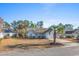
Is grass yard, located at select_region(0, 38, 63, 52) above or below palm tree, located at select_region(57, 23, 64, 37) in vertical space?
below

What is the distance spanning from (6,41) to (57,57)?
586 millimetres

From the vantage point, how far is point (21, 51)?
24766mm

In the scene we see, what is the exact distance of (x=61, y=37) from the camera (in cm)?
2477

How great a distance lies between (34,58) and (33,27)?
0.34m

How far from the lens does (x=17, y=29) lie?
24.8 metres

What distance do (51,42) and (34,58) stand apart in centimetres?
26

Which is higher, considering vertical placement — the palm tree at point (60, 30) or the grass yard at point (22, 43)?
the palm tree at point (60, 30)

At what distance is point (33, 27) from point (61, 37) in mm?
326

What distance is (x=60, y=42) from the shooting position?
2480 centimetres

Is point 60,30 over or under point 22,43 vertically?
over

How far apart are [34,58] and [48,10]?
1.80 ft

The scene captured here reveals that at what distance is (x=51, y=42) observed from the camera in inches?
976

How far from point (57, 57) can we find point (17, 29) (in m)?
0.53

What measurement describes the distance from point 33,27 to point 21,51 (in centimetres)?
29
